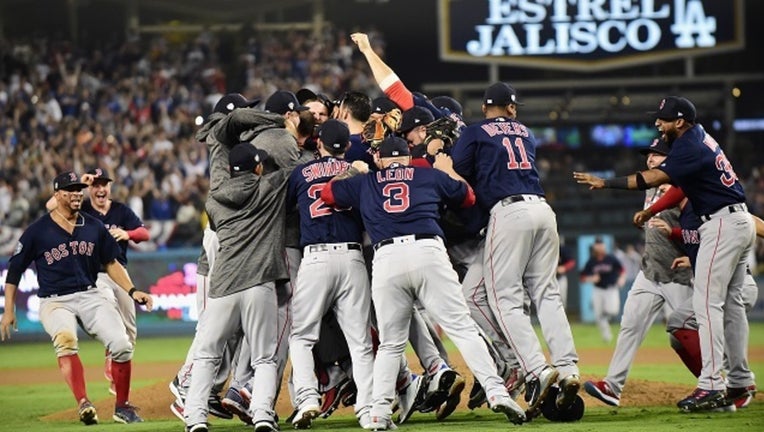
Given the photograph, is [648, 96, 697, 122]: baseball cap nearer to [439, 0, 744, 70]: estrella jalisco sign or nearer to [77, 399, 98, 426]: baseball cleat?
[77, 399, 98, 426]: baseball cleat

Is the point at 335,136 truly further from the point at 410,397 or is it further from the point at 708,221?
the point at 708,221

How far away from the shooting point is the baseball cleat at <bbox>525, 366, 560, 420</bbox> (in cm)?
855

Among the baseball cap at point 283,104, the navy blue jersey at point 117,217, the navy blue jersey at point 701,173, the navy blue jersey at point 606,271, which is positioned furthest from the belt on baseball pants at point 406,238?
the navy blue jersey at point 606,271

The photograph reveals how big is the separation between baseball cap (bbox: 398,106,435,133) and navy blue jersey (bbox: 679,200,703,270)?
2.24 metres

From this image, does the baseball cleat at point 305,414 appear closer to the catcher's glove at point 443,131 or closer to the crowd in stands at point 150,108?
the catcher's glove at point 443,131

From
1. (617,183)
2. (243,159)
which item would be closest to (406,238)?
(243,159)

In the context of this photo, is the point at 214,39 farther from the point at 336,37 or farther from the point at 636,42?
the point at 636,42

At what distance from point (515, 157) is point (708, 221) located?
5.37 ft

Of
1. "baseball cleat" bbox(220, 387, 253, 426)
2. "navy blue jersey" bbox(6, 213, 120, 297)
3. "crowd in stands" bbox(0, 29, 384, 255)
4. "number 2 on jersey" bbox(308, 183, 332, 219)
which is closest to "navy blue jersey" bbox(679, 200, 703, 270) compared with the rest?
"number 2 on jersey" bbox(308, 183, 332, 219)

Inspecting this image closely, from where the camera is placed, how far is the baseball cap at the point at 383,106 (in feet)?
32.9

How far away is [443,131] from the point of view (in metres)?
9.61

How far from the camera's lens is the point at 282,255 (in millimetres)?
8867

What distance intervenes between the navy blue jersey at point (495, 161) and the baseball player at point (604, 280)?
10.7 meters

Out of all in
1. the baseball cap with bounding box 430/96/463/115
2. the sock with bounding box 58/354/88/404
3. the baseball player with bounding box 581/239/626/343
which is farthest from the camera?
the baseball player with bounding box 581/239/626/343
